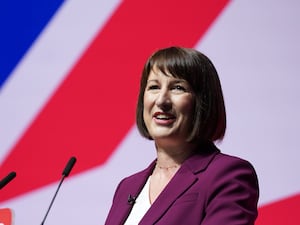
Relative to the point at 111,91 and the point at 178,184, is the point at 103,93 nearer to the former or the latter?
the point at 111,91

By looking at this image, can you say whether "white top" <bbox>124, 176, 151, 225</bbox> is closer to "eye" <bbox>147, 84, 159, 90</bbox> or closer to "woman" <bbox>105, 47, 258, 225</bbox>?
"woman" <bbox>105, 47, 258, 225</bbox>

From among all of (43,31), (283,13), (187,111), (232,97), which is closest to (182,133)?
(187,111)

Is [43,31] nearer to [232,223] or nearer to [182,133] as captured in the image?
[182,133]

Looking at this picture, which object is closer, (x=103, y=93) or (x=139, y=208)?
(x=139, y=208)

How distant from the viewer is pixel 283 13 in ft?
8.34

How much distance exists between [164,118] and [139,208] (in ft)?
0.90

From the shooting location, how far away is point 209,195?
4.82ft

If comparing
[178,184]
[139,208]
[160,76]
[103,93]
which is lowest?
[139,208]

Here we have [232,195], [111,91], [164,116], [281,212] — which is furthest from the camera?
[111,91]

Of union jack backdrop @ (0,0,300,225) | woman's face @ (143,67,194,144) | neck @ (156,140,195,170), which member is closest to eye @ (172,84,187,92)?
woman's face @ (143,67,194,144)

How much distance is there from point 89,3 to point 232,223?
162 cm

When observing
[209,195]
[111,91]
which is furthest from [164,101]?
[111,91]

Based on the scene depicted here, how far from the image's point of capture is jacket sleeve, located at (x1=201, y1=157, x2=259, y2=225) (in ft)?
4.58

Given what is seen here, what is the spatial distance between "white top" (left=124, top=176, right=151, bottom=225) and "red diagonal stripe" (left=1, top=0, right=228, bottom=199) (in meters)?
0.88
